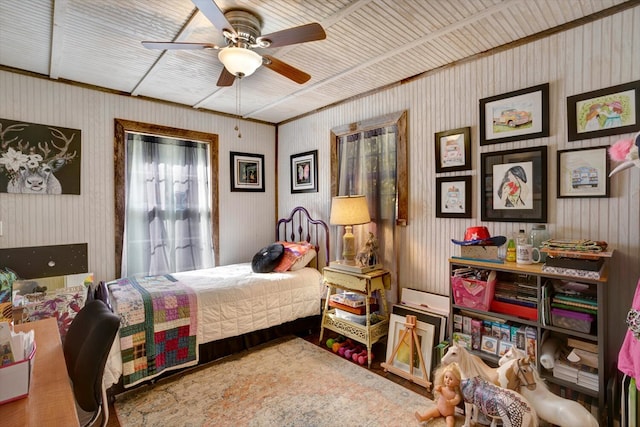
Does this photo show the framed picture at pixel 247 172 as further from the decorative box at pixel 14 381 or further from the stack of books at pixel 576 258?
the stack of books at pixel 576 258

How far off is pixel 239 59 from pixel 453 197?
1842 millimetres

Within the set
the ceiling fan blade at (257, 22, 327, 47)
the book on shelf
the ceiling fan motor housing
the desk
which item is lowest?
the book on shelf

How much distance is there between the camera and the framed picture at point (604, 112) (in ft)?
5.81

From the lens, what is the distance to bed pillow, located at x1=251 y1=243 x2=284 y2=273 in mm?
3291

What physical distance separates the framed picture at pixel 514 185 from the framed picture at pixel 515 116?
4.4 inches

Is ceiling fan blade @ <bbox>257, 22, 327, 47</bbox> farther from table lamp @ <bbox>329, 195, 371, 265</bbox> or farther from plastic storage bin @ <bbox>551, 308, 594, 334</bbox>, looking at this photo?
plastic storage bin @ <bbox>551, 308, 594, 334</bbox>

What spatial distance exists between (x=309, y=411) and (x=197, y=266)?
2.20 metres

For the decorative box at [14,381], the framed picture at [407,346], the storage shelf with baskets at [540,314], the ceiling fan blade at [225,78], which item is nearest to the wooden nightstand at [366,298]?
the framed picture at [407,346]

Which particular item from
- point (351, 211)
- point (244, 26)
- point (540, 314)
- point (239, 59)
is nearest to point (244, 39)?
point (244, 26)

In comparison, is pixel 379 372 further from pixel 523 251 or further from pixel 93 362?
pixel 93 362

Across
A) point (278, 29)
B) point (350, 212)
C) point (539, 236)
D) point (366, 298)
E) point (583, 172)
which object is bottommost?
point (366, 298)

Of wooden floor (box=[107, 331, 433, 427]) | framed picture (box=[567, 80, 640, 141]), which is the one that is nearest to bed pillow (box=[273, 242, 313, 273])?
wooden floor (box=[107, 331, 433, 427])

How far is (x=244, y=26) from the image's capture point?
1.92 metres

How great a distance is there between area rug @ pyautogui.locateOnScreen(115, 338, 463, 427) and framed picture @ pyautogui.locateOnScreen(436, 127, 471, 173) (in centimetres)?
173
